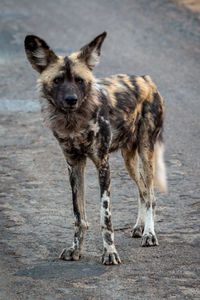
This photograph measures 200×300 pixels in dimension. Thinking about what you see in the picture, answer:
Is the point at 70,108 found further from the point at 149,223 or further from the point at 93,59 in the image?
the point at 149,223

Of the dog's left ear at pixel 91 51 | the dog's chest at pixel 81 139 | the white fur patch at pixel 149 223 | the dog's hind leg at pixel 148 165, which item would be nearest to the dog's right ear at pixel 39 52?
the dog's left ear at pixel 91 51

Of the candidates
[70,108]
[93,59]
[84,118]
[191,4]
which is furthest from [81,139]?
[191,4]

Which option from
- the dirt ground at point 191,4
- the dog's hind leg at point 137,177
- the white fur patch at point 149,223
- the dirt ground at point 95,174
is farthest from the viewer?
the dirt ground at point 191,4

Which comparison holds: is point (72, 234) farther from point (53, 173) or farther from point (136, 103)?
point (53, 173)

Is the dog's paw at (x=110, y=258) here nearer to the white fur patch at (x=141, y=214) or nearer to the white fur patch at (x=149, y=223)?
the white fur patch at (x=149, y=223)

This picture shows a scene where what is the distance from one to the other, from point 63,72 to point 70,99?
219 millimetres

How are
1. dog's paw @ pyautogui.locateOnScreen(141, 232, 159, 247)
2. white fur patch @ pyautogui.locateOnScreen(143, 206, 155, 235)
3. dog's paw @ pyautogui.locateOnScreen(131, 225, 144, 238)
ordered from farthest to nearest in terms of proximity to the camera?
dog's paw @ pyautogui.locateOnScreen(131, 225, 144, 238) → white fur patch @ pyautogui.locateOnScreen(143, 206, 155, 235) → dog's paw @ pyautogui.locateOnScreen(141, 232, 159, 247)

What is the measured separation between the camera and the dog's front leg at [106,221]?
3.81 meters

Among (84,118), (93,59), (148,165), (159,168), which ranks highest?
(93,59)

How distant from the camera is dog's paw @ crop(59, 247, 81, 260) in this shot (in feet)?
12.9

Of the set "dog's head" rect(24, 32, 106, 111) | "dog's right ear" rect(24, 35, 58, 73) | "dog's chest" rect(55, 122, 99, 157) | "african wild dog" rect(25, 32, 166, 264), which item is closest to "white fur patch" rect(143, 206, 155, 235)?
"african wild dog" rect(25, 32, 166, 264)

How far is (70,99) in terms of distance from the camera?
381cm

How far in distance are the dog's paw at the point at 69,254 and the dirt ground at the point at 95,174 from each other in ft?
0.18

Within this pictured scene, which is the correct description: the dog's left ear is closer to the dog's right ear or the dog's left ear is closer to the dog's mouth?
the dog's right ear
